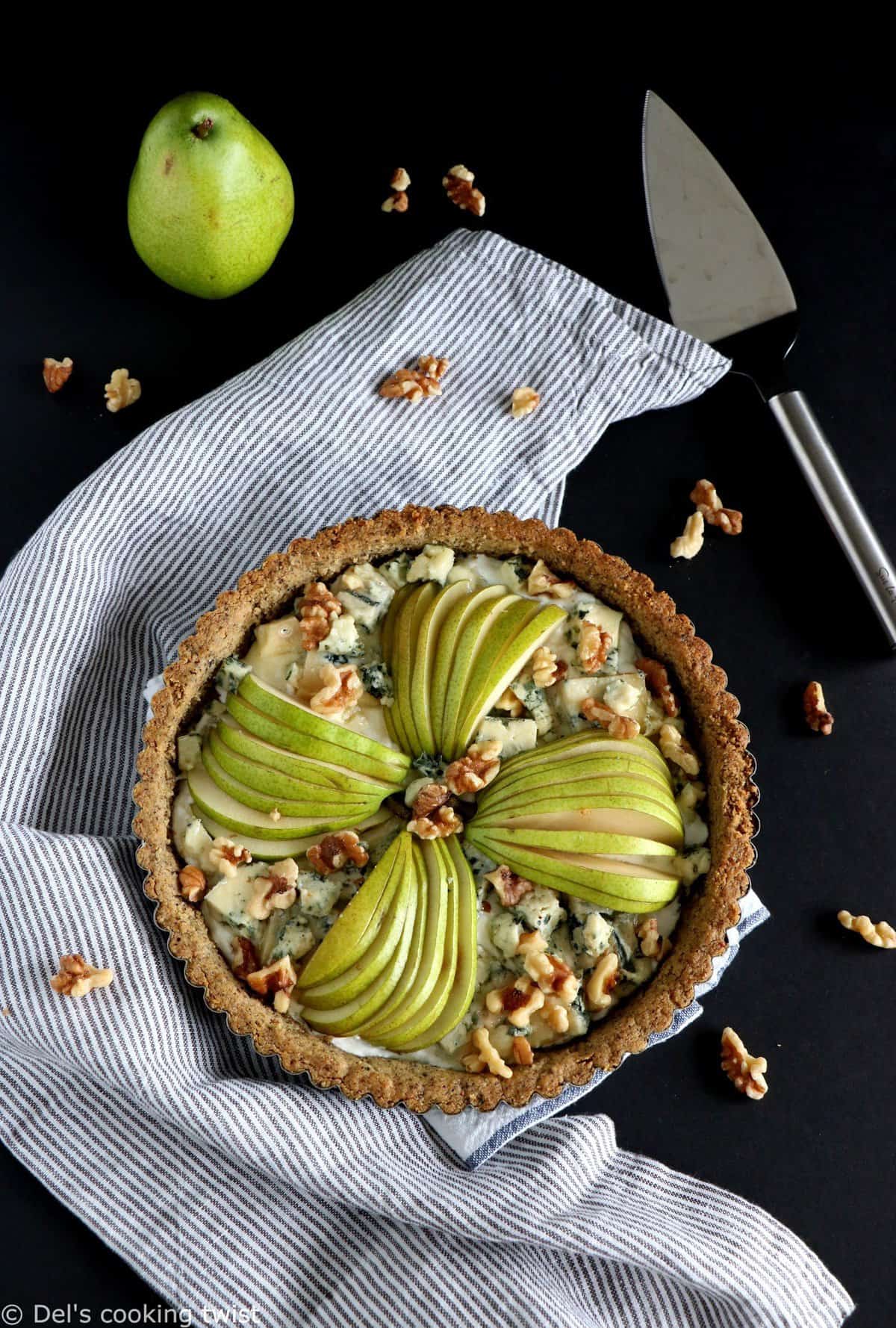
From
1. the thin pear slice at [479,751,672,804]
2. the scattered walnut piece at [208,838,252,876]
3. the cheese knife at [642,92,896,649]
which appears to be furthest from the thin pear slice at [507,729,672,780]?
the cheese knife at [642,92,896,649]

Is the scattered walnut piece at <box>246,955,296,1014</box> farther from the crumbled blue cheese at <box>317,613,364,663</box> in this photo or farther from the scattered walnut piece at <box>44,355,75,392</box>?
the scattered walnut piece at <box>44,355,75,392</box>

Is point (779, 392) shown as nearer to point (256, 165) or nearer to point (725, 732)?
point (725, 732)

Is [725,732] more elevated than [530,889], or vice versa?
[725,732]

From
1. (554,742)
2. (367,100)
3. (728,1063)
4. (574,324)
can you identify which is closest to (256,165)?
(367,100)

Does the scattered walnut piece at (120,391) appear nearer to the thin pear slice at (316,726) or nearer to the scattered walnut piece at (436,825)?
the thin pear slice at (316,726)

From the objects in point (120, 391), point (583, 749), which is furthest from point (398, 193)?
point (583, 749)

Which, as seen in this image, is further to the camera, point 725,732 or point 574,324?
point 574,324
